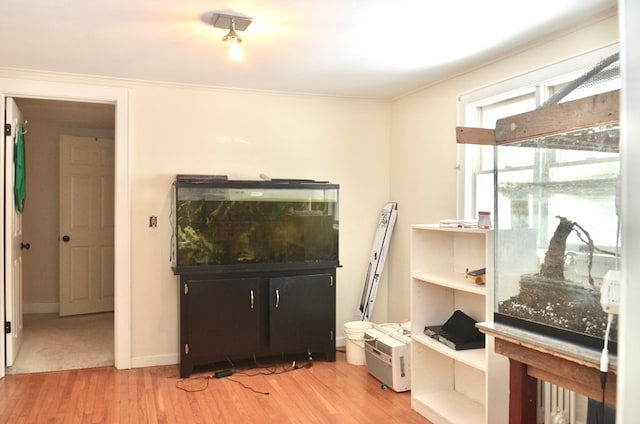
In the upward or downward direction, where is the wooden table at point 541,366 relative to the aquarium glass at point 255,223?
downward

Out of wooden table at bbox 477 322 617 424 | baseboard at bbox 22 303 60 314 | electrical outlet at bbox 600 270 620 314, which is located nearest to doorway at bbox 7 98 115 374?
baseboard at bbox 22 303 60 314

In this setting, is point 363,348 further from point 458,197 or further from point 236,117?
point 236,117

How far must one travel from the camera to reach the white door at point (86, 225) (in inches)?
231

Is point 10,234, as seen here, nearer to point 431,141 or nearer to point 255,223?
point 255,223

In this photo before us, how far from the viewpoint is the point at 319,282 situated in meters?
4.03

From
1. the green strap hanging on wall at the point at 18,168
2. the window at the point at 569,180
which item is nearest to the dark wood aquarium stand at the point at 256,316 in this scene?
the green strap hanging on wall at the point at 18,168

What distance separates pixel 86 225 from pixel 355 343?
3900 millimetres

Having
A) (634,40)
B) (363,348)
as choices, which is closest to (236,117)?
(363,348)

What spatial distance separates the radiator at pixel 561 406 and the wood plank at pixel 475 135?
55.2 inches

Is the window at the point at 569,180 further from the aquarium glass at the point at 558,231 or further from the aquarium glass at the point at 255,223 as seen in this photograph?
the aquarium glass at the point at 255,223

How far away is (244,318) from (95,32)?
2.29m

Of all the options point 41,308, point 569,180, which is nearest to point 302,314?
point 569,180

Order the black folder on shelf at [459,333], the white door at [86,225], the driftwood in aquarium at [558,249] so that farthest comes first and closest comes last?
the white door at [86,225]
the black folder on shelf at [459,333]
the driftwood in aquarium at [558,249]

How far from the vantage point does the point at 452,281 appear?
299 cm
